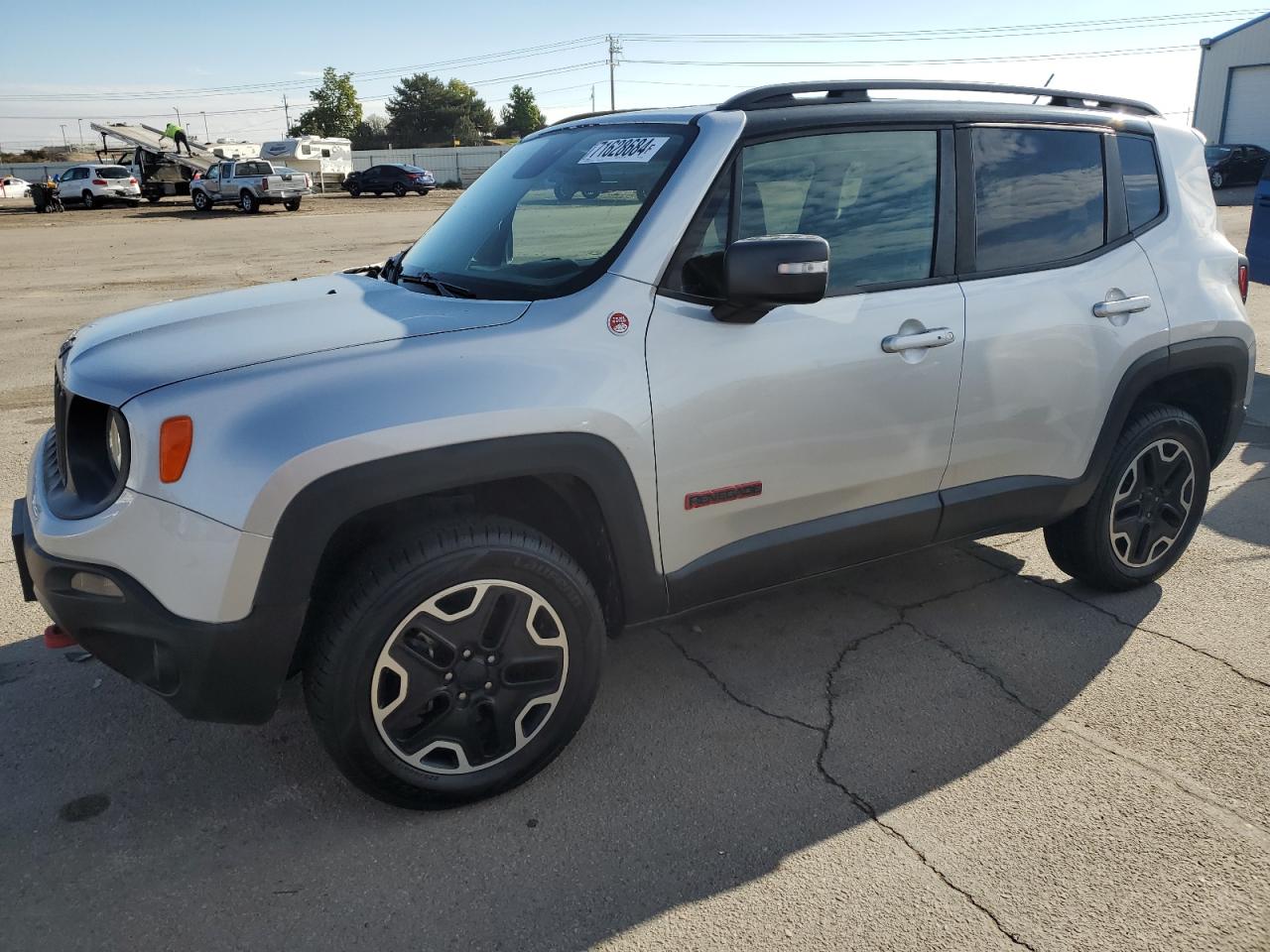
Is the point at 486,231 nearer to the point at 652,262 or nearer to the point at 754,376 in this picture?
the point at 652,262

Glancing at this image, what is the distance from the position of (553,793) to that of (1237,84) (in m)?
43.6

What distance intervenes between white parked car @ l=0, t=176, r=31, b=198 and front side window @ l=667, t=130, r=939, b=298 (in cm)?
5457

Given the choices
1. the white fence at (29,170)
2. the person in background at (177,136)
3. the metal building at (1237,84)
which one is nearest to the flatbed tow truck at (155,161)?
the person in background at (177,136)

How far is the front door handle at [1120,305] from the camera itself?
138 inches

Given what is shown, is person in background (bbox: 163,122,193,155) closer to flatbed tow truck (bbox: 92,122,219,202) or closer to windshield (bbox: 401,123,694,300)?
flatbed tow truck (bbox: 92,122,219,202)

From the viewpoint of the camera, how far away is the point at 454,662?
262cm

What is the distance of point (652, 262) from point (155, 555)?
4.89 ft

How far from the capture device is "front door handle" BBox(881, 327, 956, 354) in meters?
3.05

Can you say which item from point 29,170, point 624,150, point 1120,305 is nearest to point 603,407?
point 624,150

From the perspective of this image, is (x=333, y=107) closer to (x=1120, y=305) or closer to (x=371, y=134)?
(x=371, y=134)

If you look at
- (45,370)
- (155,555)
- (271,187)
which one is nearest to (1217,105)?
(271,187)

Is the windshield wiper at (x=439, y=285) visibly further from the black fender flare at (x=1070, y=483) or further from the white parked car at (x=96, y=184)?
the white parked car at (x=96, y=184)

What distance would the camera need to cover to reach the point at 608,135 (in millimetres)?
3311

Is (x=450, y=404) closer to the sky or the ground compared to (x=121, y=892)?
closer to the sky
